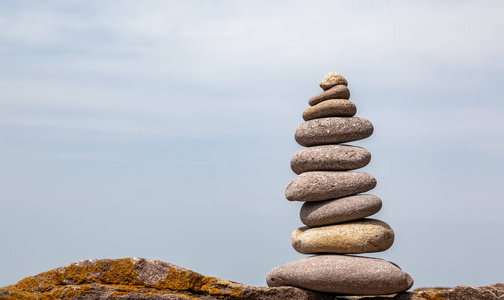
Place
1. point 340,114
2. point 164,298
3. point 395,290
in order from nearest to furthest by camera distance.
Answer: point 164,298, point 395,290, point 340,114

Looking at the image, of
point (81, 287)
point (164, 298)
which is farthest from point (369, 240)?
point (81, 287)

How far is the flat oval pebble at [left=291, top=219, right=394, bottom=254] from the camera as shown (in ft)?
36.6

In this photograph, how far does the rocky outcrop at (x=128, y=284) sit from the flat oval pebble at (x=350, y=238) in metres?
1.14

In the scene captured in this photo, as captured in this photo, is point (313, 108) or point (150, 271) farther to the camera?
point (313, 108)

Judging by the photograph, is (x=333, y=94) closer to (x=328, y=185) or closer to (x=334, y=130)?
(x=334, y=130)

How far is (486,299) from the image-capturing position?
1145 cm

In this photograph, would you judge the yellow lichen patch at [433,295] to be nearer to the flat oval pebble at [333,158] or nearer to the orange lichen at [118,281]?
the flat oval pebble at [333,158]

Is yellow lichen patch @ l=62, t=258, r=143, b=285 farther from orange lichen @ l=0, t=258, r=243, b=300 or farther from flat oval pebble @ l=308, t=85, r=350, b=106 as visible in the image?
flat oval pebble @ l=308, t=85, r=350, b=106

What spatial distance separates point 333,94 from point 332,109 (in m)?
0.31

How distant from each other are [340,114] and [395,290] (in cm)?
327

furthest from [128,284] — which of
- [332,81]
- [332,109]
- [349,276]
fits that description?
[332,81]

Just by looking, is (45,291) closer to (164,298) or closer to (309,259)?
(164,298)

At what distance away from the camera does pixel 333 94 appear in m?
11.9

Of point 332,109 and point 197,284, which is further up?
point 332,109
